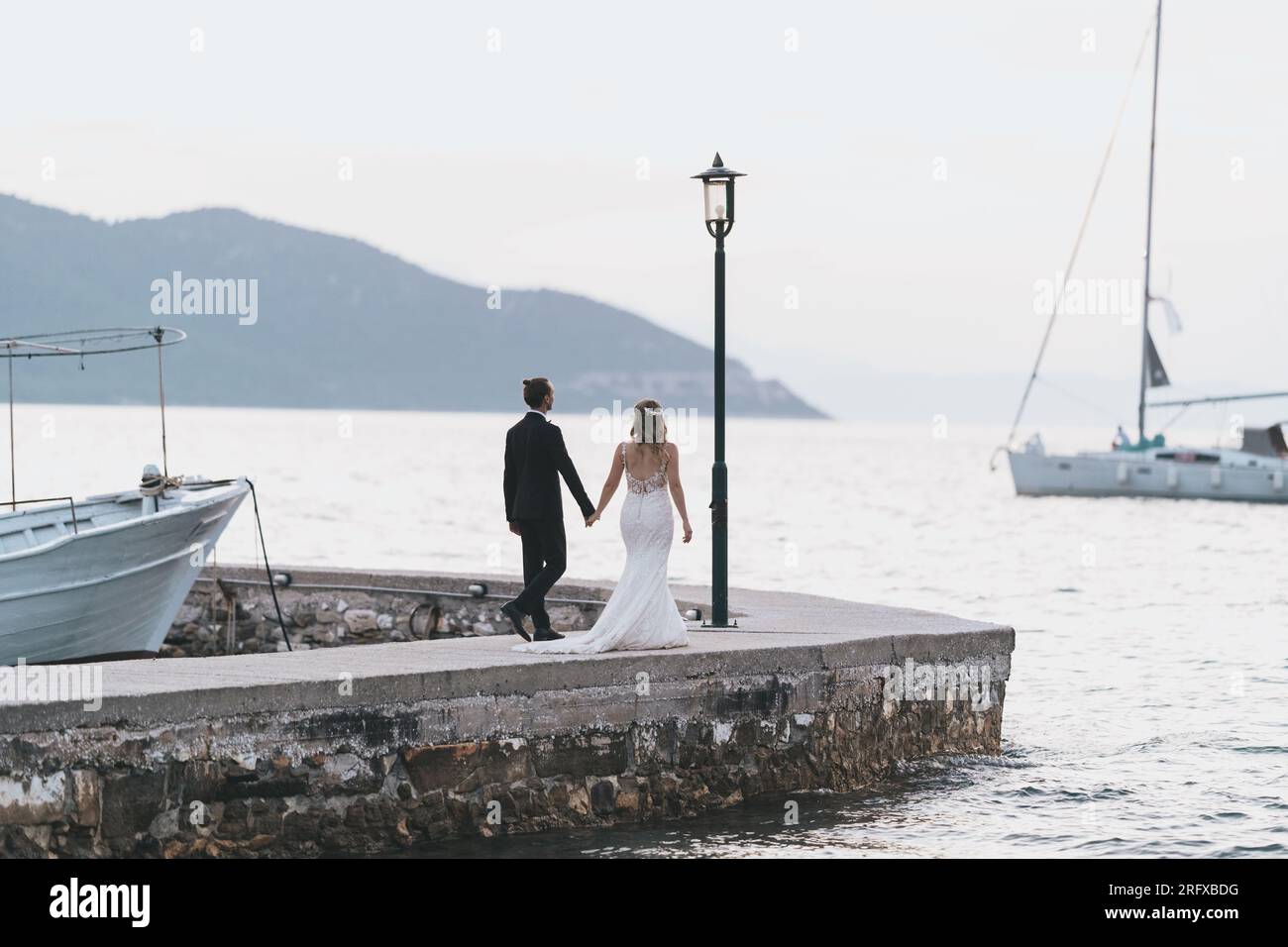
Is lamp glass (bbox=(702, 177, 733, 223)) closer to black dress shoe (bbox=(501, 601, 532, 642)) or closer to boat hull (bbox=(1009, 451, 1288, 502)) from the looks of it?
black dress shoe (bbox=(501, 601, 532, 642))

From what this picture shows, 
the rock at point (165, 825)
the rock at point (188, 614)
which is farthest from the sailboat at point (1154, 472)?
the rock at point (165, 825)

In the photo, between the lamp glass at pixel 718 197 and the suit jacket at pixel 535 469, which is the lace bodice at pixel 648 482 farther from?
the lamp glass at pixel 718 197

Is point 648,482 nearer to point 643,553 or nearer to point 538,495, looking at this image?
point 643,553

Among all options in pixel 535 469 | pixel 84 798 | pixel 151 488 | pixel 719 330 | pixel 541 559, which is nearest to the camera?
pixel 84 798

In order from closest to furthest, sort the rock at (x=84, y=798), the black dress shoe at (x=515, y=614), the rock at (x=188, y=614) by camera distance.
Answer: the rock at (x=84, y=798) → the black dress shoe at (x=515, y=614) → the rock at (x=188, y=614)

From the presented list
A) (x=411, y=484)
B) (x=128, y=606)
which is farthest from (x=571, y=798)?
(x=411, y=484)

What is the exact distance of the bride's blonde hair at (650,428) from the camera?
422 inches

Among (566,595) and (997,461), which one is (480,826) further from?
(997,461)

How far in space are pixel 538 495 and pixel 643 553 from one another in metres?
1.12

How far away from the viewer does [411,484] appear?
81.9 metres

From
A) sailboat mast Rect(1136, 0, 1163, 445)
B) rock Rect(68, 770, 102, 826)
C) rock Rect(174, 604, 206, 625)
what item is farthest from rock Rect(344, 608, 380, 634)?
sailboat mast Rect(1136, 0, 1163, 445)

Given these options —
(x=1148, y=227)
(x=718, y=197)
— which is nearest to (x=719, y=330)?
(x=718, y=197)

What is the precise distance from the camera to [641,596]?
10.4 metres
